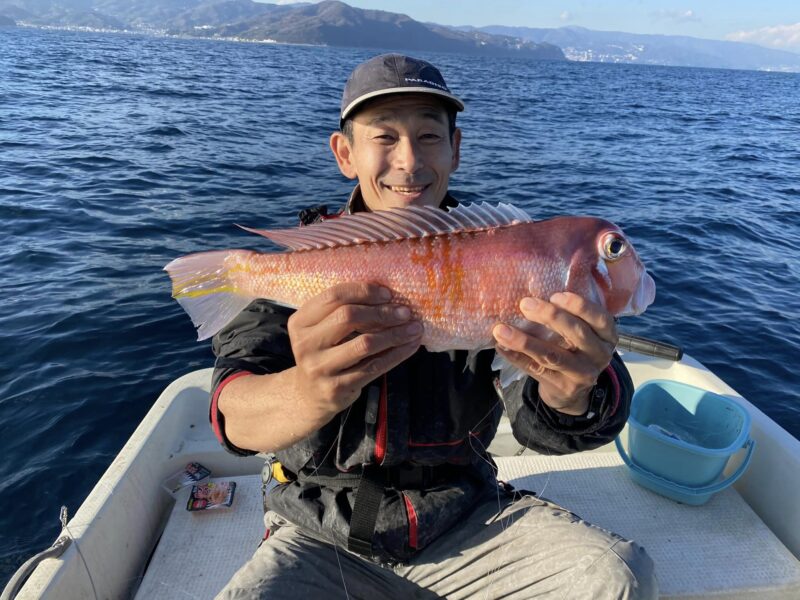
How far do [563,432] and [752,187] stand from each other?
1904cm

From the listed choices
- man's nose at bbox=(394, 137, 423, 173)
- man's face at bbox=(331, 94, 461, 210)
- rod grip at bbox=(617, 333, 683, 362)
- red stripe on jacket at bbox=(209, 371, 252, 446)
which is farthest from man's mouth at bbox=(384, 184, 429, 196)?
rod grip at bbox=(617, 333, 683, 362)

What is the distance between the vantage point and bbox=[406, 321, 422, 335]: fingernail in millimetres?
2314

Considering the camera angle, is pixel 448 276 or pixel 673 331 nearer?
pixel 448 276

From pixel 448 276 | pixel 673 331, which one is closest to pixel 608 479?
pixel 448 276

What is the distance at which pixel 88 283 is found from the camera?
888 centimetres

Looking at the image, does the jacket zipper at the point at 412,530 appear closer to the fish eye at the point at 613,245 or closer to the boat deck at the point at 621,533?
the boat deck at the point at 621,533

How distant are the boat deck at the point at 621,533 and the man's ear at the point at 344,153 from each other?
9.03 ft

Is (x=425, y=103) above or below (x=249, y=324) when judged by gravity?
above

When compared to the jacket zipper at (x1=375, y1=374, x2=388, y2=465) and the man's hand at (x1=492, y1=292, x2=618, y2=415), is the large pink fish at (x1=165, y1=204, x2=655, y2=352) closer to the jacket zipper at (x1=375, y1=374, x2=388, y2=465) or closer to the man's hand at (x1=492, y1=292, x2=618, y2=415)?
the man's hand at (x1=492, y1=292, x2=618, y2=415)

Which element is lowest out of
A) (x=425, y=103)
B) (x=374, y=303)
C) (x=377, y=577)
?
(x=377, y=577)

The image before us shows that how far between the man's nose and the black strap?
1.79 meters

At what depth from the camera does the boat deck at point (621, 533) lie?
3486 millimetres

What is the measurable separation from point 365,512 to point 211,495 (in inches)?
77.6

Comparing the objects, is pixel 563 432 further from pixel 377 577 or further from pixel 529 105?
pixel 529 105
